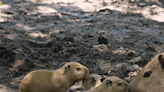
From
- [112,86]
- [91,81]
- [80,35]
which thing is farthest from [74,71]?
[80,35]

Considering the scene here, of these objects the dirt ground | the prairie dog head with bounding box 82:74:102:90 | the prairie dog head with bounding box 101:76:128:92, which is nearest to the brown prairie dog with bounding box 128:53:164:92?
the prairie dog head with bounding box 101:76:128:92

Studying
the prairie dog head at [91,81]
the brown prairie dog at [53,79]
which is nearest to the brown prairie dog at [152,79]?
the prairie dog head at [91,81]

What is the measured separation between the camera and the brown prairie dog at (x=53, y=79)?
391 centimetres

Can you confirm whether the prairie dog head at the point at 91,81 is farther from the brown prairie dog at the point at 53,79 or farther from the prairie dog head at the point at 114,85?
the prairie dog head at the point at 114,85

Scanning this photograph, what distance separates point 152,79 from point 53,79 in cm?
149

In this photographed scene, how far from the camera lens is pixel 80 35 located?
6895 millimetres

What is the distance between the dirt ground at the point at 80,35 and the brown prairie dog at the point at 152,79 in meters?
1.25

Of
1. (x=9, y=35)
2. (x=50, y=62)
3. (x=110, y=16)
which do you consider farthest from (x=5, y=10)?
(x=50, y=62)

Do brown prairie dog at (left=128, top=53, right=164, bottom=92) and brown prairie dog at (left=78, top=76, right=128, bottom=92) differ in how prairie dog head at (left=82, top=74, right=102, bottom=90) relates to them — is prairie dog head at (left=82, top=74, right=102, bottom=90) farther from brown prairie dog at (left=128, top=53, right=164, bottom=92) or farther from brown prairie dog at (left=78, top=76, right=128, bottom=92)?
brown prairie dog at (left=128, top=53, right=164, bottom=92)

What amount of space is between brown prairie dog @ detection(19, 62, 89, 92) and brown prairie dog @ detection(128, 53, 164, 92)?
1.01 metres

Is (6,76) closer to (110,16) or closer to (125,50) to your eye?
(125,50)

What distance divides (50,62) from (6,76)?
955 millimetres

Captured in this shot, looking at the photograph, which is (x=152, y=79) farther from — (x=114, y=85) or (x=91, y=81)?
(x=91, y=81)

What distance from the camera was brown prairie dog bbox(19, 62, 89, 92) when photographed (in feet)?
12.8
